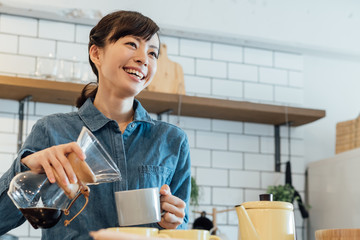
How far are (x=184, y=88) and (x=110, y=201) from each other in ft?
7.27

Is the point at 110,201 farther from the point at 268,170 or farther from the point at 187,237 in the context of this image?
the point at 268,170

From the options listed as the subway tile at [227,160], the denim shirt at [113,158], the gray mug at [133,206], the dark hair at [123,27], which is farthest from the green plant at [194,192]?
the gray mug at [133,206]

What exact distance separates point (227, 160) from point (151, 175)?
2463mm

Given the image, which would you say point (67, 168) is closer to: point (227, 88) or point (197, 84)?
point (197, 84)

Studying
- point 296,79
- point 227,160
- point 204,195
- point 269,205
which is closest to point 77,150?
point 269,205

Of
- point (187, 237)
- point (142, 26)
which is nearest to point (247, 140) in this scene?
point (142, 26)

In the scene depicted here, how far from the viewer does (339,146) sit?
4125 millimetres

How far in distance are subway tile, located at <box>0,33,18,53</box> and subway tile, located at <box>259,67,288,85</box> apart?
5.46 ft

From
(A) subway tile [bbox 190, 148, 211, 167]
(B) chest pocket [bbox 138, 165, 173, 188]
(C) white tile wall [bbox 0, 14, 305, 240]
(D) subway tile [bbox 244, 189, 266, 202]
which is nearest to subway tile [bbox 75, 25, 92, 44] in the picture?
(C) white tile wall [bbox 0, 14, 305, 240]

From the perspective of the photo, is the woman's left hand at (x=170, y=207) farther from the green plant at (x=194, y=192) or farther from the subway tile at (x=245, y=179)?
the subway tile at (x=245, y=179)

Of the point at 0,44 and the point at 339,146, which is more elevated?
the point at 0,44

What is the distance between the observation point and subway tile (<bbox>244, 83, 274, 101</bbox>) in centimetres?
425

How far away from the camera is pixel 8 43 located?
3744 millimetres

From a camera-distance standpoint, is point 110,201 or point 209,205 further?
point 209,205
